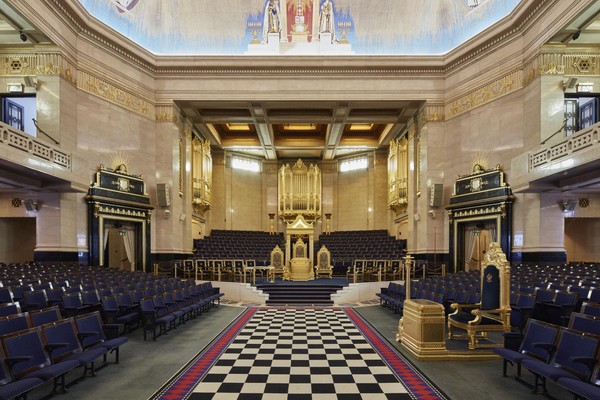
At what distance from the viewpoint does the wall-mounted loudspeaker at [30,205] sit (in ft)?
37.0

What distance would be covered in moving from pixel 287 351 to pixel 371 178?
17793 mm

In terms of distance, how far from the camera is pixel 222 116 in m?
17.3

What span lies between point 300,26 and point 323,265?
1065 cm

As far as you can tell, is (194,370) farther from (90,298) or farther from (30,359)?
(90,298)

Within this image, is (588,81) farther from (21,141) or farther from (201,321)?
(21,141)

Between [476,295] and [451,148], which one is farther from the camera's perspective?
[451,148]

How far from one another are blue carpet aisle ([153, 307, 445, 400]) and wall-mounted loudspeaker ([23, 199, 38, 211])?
8125mm

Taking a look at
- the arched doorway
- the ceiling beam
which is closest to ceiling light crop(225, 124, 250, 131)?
the ceiling beam

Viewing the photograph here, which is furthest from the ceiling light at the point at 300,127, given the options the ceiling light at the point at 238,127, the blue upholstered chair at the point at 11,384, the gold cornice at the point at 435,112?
the blue upholstered chair at the point at 11,384

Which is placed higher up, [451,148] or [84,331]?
[451,148]

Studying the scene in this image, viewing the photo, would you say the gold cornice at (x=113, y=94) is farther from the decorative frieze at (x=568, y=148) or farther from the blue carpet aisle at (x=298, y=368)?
the decorative frieze at (x=568, y=148)

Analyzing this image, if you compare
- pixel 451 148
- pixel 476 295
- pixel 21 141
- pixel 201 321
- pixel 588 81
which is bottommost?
pixel 201 321

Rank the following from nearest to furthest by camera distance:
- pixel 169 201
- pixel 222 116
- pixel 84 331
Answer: pixel 84 331 < pixel 169 201 < pixel 222 116

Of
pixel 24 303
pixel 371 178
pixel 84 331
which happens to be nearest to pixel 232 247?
pixel 371 178
